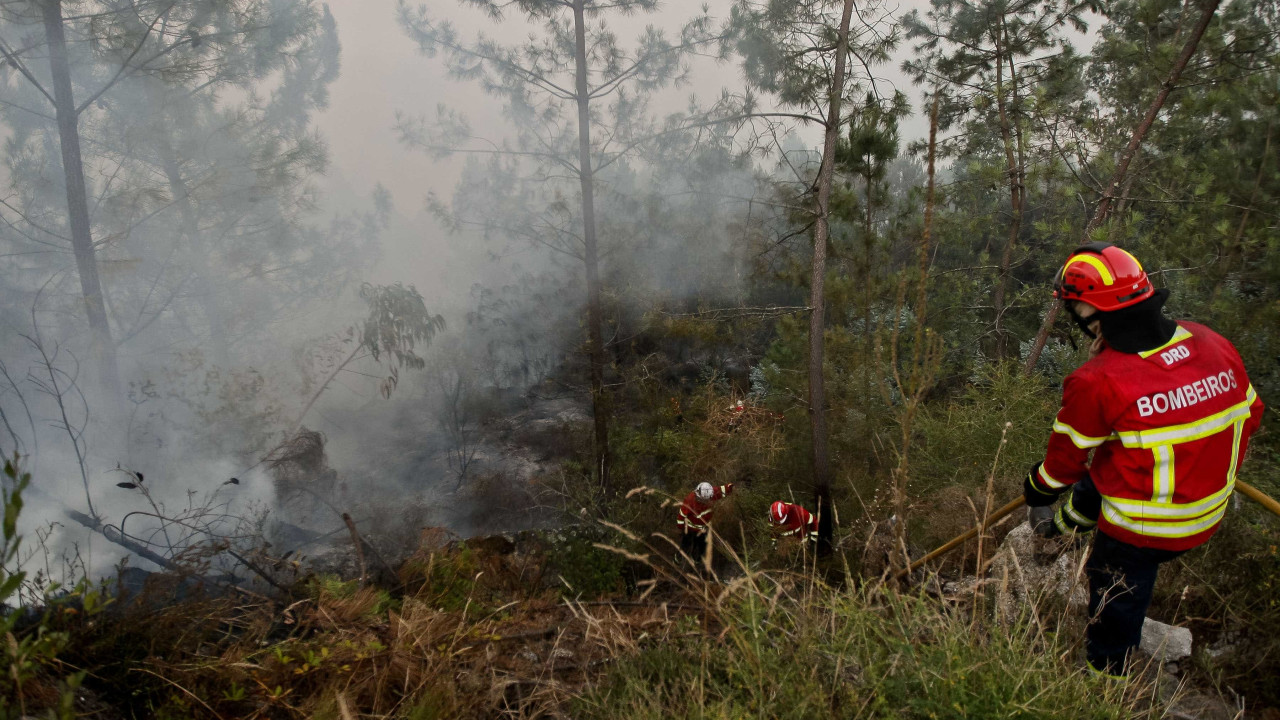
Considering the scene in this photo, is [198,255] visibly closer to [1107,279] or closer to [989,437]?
[1107,279]

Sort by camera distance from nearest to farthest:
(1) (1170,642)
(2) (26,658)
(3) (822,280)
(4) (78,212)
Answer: (2) (26,658) < (1) (1170,642) < (4) (78,212) < (3) (822,280)

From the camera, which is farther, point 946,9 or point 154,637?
point 946,9

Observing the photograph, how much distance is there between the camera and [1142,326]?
2258mm

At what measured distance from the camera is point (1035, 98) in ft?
20.5

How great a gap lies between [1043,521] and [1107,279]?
137 cm

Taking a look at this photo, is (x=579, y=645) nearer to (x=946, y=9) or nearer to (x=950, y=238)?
(x=950, y=238)

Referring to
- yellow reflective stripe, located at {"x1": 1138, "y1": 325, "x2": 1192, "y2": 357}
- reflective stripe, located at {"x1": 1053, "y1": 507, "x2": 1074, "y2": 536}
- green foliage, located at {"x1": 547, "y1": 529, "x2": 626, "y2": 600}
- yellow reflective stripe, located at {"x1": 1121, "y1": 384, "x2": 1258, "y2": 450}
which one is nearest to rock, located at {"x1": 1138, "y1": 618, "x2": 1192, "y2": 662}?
reflective stripe, located at {"x1": 1053, "y1": 507, "x2": 1074, "y2": 536}

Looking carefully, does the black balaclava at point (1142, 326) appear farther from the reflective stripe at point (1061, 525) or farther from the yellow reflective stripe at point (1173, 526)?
the reflective stripe at point (1061, 525)

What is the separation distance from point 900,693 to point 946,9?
38.3 feet

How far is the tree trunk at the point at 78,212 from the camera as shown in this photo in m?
6.29

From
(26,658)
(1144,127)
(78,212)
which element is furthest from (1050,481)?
(78,212)

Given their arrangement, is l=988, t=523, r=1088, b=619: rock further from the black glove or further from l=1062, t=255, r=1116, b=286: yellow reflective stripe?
l=1062, t=255, r=1116, b=286: yellow reflective stripe

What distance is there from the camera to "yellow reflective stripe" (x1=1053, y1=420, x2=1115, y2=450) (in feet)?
7.48

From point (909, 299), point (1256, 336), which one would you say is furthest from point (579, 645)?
point (909, 299)
